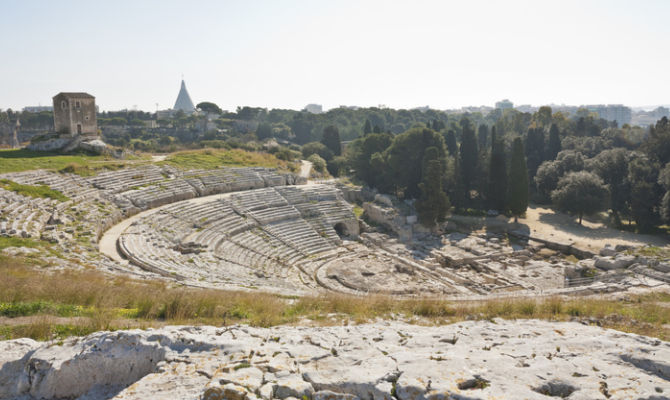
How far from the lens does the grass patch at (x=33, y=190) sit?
21323mm

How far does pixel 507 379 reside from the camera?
14.9ft

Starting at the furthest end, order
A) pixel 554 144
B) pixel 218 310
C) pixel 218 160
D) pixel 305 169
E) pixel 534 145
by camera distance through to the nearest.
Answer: pixel 534 145, pixel 554 144, pixel 305 169, pixel 218 160, pixel 218 310

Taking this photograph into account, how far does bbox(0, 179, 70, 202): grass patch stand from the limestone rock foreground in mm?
19752

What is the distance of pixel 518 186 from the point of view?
A: 34781 mm

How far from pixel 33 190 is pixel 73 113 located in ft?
44.0

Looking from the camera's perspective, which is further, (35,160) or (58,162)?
(58,162)

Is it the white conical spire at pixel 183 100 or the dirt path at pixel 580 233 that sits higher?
the white conical spire at pixel 183 100

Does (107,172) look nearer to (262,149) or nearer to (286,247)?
(286,247)

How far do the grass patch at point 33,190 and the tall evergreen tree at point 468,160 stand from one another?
1224 inches

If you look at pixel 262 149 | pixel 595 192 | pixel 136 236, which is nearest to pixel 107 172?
pixel 136 236

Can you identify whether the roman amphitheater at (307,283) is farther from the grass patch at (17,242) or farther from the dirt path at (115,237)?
the grass patch at (17,242)

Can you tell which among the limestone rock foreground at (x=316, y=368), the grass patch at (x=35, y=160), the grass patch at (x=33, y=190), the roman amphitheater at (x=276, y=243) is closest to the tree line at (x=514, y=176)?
the roman amphitheater at (x=276, y=243)

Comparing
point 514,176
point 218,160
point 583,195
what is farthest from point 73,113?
point 583,195

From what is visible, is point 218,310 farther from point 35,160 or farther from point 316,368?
point 35,160
